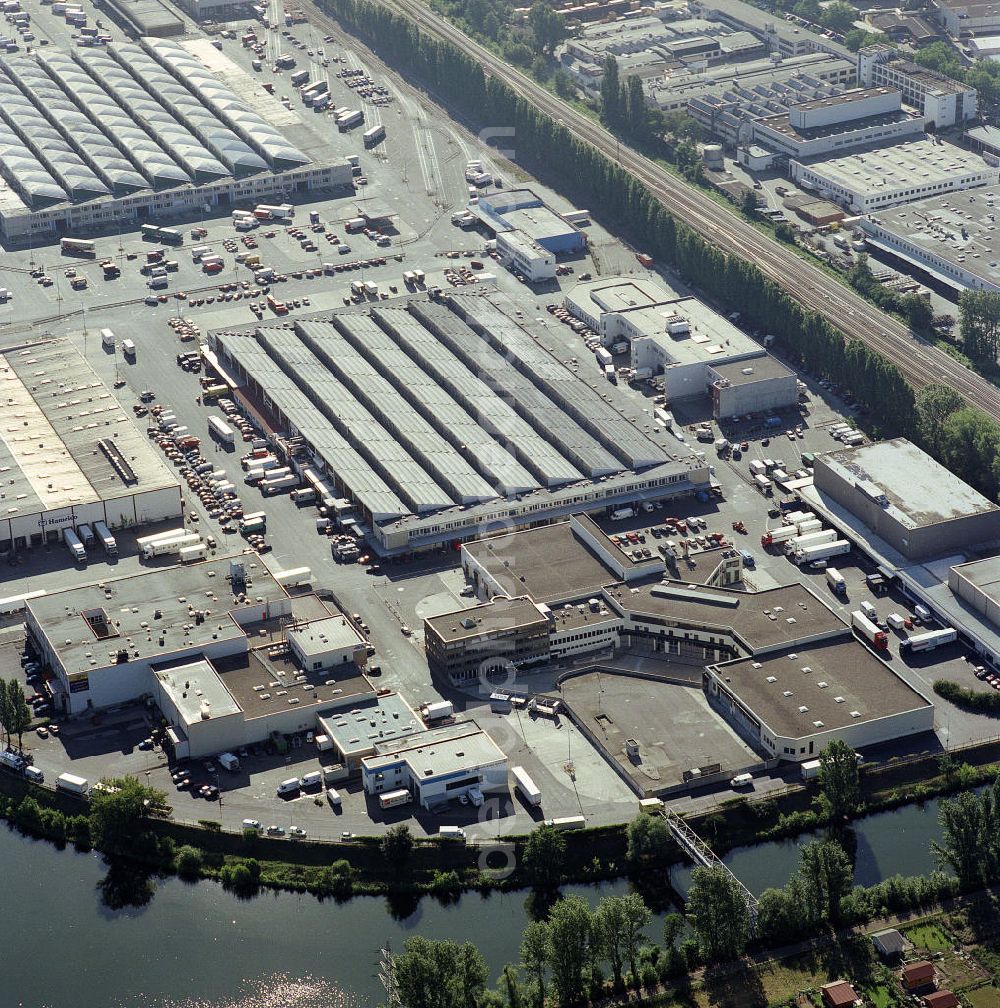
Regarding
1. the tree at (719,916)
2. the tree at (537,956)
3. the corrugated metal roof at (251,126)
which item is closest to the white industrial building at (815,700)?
the tree at (719,916)

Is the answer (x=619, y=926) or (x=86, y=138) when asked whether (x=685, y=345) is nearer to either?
(x=619, y=926)

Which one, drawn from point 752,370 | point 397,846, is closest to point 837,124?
point 752,370

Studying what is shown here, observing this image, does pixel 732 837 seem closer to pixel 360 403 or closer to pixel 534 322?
pixel 360 403

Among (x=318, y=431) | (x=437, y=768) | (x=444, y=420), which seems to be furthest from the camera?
(x=444, y=420)

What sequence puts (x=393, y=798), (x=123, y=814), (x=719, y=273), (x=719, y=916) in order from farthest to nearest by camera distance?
(x=719, y=273), (x=393, y=798), (x=123, y=814), (x=719, y=916)

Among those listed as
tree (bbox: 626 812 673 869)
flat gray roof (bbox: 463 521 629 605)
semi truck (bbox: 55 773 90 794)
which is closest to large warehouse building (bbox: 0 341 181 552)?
flat gray roof (bbox: 463 521 629 605)

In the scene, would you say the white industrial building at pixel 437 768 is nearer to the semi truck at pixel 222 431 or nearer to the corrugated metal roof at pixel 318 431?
the corrugated metal roof at pixel 318 431

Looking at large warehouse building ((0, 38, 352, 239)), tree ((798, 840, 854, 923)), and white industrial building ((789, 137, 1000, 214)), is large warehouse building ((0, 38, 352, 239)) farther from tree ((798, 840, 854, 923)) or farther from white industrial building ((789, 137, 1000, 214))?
tree ((798, 840, 854, 923))
